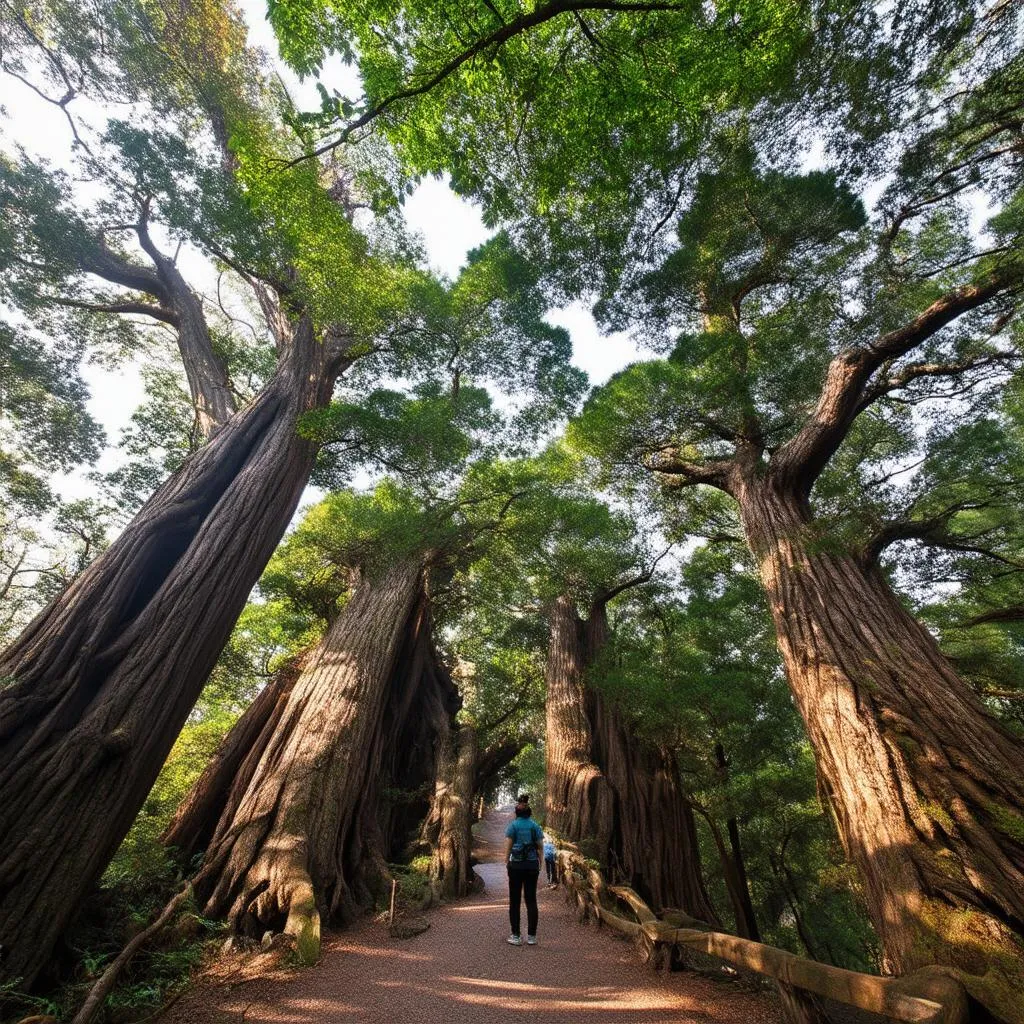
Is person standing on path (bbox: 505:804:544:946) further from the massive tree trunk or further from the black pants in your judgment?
the massive tree trunk

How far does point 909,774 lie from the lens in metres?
2.82

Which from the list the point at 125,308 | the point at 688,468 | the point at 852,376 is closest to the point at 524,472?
the point at 688,468

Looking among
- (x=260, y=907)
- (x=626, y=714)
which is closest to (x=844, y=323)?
(x=626, y=714)

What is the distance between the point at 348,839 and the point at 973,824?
5699 millimetres

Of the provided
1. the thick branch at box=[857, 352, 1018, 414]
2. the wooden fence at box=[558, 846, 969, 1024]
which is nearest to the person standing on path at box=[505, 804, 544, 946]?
the wooden fence at box=[558, 846, 969, 1024]

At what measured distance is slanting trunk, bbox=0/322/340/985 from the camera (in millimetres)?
2732

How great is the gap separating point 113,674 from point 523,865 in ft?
12.3

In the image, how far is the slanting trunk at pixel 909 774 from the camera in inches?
85.6

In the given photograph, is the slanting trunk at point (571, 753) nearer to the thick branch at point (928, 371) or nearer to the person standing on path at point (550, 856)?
the person standing on path at point (550, 856)

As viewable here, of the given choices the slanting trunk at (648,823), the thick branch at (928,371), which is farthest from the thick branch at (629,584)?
the thick branch at (928,371)

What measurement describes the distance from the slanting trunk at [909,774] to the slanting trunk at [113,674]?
4.76 meters

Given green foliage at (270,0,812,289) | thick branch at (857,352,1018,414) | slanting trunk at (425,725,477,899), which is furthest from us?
slanting trunk at (425,725,477,899)

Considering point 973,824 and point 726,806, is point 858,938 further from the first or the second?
point 973,824

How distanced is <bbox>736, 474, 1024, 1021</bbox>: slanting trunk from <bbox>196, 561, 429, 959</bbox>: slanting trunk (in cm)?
380
